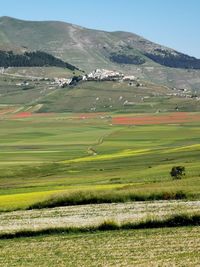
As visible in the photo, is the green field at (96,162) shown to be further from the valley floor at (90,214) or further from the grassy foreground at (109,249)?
the grassy foreground at (109,249)

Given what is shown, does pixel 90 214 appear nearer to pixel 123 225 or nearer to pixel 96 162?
pixel 123 225

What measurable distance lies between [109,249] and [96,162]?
77.6 meters

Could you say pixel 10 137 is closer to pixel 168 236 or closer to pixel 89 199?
pixel 89 199

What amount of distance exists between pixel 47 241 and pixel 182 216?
959cm

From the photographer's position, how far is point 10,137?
185m

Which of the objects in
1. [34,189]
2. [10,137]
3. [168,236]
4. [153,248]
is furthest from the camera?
[10,137]

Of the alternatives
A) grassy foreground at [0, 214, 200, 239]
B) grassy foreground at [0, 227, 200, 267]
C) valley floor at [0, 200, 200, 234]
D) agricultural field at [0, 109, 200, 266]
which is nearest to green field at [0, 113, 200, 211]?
agricultural field at [0, 109, 200, 266]

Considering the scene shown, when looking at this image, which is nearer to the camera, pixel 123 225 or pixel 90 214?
pixel 123 225

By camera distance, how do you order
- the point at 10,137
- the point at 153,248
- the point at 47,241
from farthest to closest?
the point at 10,137
the point at 47,241
the point at 153,248

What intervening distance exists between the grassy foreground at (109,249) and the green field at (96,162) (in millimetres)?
17088

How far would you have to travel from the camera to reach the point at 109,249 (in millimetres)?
35062

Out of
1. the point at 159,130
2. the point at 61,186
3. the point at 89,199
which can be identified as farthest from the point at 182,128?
the point at 89,199

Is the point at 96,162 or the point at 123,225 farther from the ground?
the point at 123,225

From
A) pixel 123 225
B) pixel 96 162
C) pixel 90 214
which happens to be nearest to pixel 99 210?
pixel 90 214
